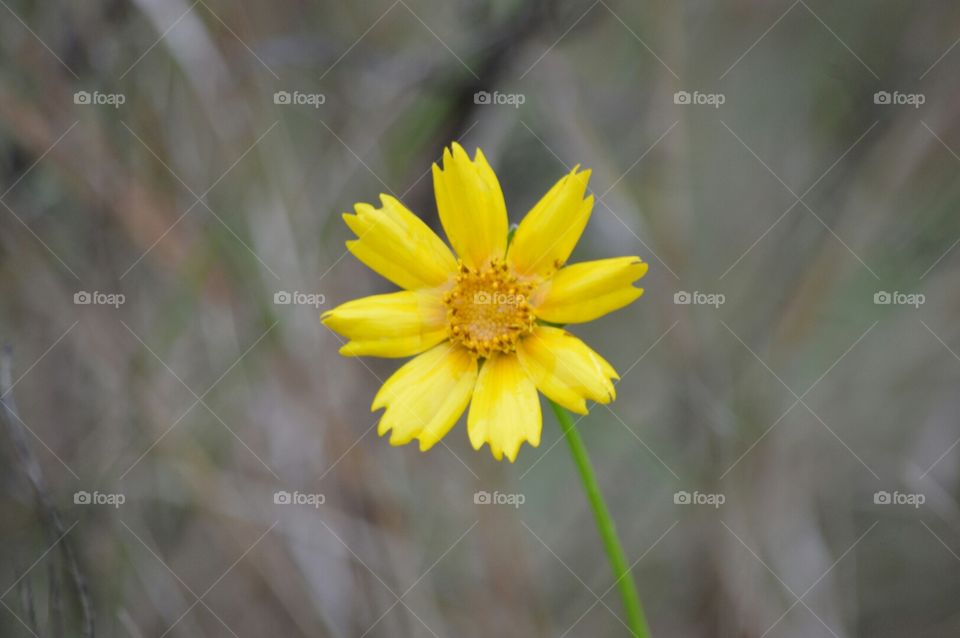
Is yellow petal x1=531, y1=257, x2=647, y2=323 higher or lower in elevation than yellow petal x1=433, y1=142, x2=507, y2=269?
lower

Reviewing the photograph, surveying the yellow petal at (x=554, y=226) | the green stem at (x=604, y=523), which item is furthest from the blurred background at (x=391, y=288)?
the green stem at (x=604, y=523)

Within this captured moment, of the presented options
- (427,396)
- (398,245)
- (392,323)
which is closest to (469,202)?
(398,245)

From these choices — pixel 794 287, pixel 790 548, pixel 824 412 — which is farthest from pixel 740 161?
pixel 790 548

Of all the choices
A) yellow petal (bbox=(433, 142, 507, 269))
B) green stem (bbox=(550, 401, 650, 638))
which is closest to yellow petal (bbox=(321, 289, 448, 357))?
yellow petal (bbox=(433, 142, 507, 269))

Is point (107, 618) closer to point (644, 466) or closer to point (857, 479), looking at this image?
point (644, 466)

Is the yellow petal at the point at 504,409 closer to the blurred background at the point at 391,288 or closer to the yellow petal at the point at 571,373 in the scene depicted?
the yellow petal at the point at 571,373

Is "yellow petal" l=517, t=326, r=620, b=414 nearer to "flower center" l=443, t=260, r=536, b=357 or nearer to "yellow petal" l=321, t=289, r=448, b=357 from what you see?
"flower center" l=443, t=260, r=536, b=357

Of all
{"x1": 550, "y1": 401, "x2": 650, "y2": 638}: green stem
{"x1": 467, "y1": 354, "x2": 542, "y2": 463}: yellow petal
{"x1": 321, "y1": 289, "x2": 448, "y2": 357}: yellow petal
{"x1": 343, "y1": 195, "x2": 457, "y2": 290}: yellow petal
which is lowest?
{"x1": 550, "y1": 401, "x2": 650, "y2": 638}: green stem

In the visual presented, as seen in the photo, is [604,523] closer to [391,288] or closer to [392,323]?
[392,323]
